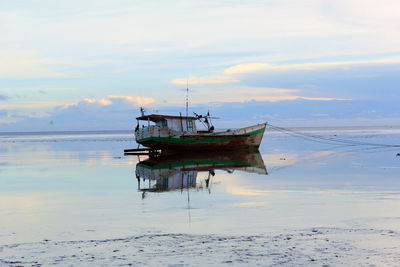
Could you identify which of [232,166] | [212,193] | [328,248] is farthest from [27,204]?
[232,166]

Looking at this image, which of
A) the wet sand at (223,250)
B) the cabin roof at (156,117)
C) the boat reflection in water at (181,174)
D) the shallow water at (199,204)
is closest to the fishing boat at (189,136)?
the cabin roof at (156,117)

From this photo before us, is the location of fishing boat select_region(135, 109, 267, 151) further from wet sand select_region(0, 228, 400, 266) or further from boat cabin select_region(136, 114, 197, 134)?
wet sand select_region(0, 228, 400, 266)

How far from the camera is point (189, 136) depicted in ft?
136

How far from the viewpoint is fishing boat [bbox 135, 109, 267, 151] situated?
41656 millimetres

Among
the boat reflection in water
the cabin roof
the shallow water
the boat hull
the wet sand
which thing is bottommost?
the wet sand

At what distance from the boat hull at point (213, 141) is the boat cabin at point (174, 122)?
1.37 m

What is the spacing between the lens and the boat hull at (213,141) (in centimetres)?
4162

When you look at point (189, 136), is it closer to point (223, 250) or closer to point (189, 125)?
point (189, 125)

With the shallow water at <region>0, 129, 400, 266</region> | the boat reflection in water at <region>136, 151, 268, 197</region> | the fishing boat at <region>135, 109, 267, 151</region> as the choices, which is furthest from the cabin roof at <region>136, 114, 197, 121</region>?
the shallow water at <region>0, 129, 400, 266</region>

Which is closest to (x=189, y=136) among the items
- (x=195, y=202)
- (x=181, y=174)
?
(x=181, y=174)

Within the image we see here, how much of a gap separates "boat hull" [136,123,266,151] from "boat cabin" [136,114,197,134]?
137cm

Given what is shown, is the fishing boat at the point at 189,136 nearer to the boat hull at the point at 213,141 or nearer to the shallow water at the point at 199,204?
the boat hull at the point at 213,141

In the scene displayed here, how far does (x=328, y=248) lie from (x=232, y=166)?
19878mm

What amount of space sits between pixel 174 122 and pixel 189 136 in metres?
2.33
